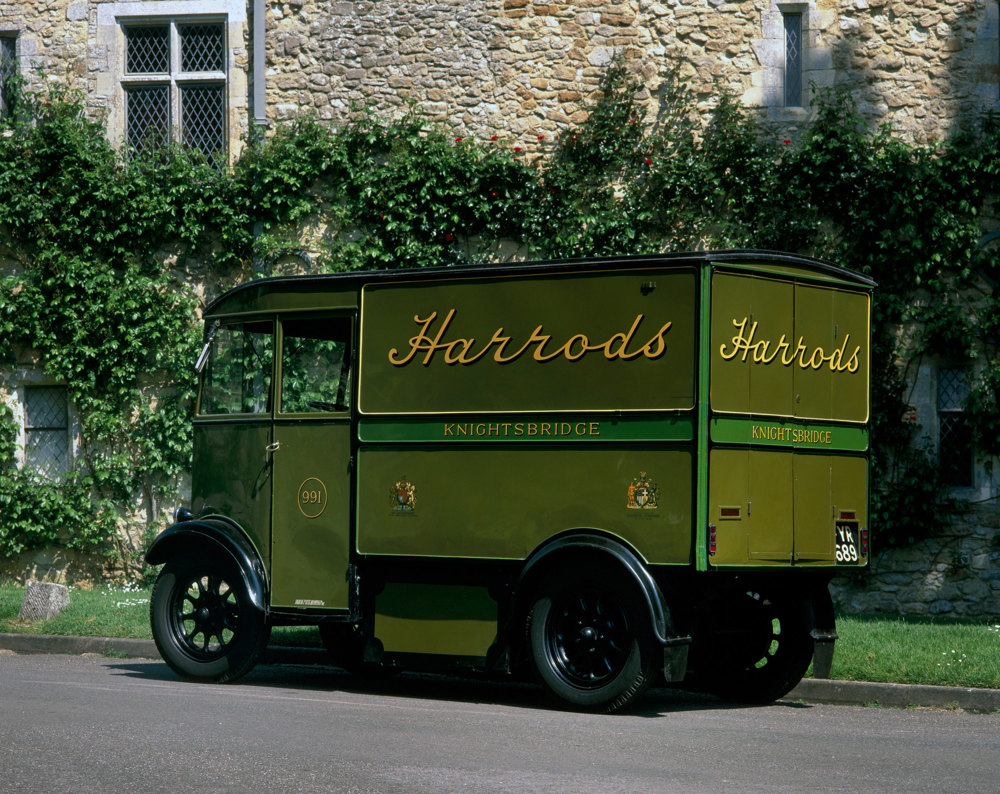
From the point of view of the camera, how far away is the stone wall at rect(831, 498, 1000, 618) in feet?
47.0

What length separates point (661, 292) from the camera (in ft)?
27.6

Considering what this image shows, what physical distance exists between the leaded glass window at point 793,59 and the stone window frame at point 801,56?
0.17 ft

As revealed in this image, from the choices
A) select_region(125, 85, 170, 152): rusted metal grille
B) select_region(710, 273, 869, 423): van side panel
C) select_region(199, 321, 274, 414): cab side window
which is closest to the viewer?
select_region(710, 273, 869, 423): van side panel

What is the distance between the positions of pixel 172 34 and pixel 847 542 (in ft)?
37.8

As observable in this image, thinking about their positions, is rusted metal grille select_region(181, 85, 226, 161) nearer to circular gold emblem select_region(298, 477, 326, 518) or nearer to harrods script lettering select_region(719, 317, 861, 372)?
circular gold emblem select_region(298, 477, 326, 518)

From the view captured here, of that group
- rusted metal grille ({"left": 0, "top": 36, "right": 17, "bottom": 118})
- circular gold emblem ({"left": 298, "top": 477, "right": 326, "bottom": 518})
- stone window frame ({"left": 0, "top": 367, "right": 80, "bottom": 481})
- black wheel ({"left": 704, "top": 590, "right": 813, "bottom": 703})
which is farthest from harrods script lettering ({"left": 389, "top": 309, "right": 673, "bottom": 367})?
rusted metal grille ({"left": 0, "top": 36, "right": 17, "bottom": 118})

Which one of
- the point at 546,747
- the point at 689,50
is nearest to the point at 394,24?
the point at 689,50

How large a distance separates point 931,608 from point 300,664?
7.03 meters

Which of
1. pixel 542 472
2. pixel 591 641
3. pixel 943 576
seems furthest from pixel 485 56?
pixel 591 641

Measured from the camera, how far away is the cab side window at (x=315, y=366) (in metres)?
9.70

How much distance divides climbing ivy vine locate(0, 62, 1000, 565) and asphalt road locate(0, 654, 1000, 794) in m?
6.76

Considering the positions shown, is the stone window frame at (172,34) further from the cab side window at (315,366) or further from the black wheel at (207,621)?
the black wheel at (207,621)

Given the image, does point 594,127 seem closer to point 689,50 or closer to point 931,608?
point 689,50

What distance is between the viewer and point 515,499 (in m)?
8.80
